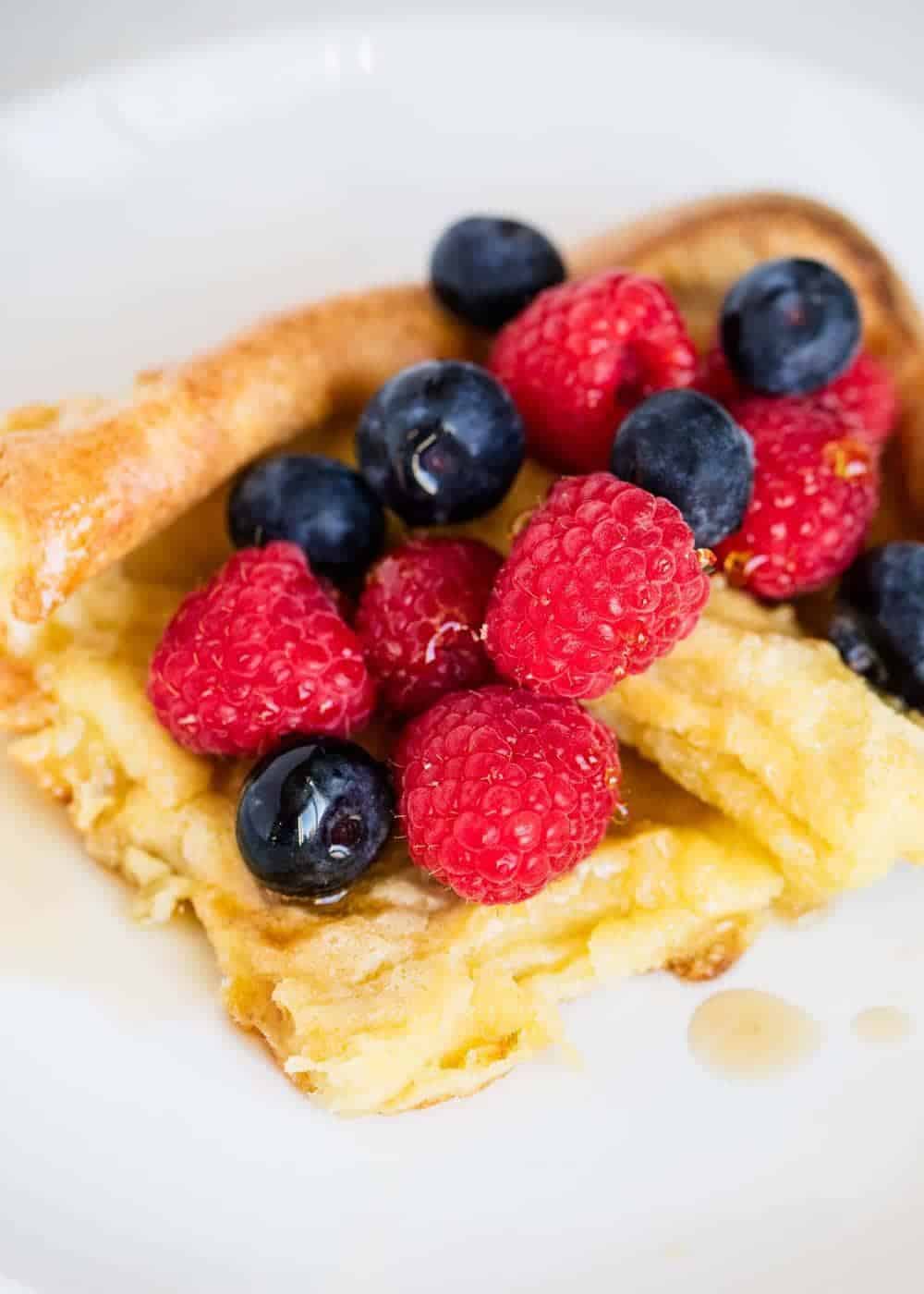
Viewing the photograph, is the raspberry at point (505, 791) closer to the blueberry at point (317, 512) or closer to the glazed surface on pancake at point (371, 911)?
the glazed surface on pancake at point (371, 911)

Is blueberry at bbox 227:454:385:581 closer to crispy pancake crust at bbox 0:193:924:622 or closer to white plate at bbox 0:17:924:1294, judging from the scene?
crispy pancake crust at bbox 0:193:924:622

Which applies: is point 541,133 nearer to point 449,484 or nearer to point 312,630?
point 449,484

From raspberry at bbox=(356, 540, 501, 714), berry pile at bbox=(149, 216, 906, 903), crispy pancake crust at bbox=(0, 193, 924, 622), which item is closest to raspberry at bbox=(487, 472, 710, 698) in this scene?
berry pile at bbox=(149, 216, 906, 903)

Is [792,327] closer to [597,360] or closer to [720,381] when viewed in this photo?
[720,381]

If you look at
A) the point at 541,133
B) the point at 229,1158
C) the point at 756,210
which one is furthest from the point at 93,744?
the point at 541,133

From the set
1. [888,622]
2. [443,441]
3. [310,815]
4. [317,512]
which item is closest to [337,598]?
[317,512]
